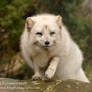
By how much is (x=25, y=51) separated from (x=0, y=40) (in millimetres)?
2973

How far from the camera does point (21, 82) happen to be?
434 centimetres

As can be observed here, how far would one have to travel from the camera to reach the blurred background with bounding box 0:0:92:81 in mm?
7340

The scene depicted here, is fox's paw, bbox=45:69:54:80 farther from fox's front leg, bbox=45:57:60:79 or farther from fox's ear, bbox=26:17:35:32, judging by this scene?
fox's ear, bbox=26:17:35:32

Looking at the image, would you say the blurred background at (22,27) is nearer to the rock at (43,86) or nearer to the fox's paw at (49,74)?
the fox's paw at (49,74)

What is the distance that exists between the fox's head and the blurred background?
2401mm

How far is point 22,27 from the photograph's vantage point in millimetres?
7582

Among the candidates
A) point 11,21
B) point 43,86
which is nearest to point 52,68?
point 43,86

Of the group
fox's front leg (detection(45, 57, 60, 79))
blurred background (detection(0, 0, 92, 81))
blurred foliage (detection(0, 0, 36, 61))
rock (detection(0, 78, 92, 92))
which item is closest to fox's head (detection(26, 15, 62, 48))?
fox's front leg (detection(45, 57, 60, 79))

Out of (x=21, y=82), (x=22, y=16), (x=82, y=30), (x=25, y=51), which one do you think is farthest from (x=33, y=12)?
(x=21, y=82)

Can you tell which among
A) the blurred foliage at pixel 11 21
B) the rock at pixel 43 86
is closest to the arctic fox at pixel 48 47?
the rock at pixel 43 86

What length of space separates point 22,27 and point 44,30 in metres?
3.31

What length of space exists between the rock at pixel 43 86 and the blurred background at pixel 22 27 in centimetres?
311

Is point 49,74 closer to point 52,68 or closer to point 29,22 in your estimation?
point 52,68

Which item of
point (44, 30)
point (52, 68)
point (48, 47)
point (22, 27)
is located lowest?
point (52, 68)
